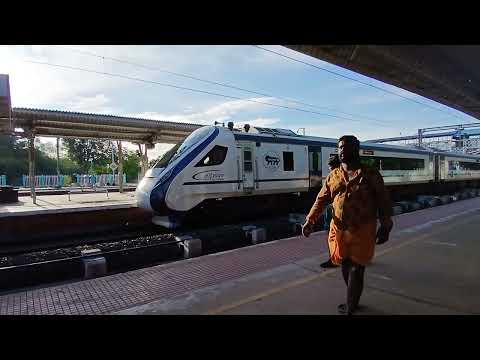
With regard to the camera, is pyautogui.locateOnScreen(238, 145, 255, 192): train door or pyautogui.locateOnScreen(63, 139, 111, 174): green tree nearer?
pyautogui.locateOnScreen(238, 145, 255, 192): train door

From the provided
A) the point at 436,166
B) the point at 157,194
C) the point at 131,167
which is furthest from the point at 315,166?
the point at 131,167

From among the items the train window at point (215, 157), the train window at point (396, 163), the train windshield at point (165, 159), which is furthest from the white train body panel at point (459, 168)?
the train windshield at point (165, 159)

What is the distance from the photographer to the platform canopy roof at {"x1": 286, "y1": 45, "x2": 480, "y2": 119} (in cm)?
701

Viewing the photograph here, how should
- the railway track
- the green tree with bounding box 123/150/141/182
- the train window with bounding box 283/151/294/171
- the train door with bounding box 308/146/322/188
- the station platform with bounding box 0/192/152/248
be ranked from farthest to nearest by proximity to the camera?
the green tree with bounding box 123/150/141/182 → the train door with bounding box 308/146/322/188 → the train window with bounding box 283/151/294/171 → the station platform with bounding box 0/192/152/248 → the railway track

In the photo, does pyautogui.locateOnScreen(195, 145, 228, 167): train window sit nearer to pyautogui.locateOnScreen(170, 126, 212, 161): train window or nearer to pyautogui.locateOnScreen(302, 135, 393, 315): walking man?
pyautogui.locateOnScreen(170, 126, 212, 161): train window

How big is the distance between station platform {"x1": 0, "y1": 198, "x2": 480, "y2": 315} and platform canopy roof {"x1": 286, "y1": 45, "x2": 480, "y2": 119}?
428 centimetres

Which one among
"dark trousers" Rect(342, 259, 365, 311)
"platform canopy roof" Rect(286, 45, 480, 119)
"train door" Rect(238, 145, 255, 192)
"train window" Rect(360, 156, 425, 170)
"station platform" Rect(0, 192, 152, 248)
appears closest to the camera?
"dark trousers" Rect(342, 259, 365, 311)

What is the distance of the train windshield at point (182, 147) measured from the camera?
905 centimetres

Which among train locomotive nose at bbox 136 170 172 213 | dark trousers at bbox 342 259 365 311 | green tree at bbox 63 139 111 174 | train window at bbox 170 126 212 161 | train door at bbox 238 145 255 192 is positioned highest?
green tree at bbox 63 139 111 174

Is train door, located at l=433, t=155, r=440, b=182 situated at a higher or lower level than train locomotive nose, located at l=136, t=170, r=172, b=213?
higher

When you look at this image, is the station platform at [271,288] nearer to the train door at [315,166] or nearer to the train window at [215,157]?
the train window at [215,157]

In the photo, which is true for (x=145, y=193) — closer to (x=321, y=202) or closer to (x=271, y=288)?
(x=271, y=288)

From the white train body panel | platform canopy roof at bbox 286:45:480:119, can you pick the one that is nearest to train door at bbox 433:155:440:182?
the white train body panel
